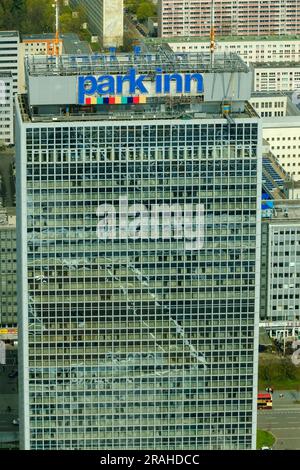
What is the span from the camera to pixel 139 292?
1903 inches

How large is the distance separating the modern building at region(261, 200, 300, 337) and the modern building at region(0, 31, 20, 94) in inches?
1375

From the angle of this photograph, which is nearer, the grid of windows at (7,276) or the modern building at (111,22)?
the grid of windows at (7,276)

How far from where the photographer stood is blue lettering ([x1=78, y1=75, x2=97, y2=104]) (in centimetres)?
4678

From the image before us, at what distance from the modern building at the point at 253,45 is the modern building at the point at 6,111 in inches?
772

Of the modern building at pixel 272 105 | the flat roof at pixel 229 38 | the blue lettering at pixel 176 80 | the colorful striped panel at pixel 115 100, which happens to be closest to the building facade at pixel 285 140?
the modern building at pixel 272 105

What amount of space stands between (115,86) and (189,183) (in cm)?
359

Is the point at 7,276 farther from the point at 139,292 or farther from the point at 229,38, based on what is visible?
the point at 229,38

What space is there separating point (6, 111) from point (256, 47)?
26431 millimetres

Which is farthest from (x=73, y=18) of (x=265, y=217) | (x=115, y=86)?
(x=115, y=86)

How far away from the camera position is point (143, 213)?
47.2 m

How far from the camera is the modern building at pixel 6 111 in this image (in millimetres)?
101812

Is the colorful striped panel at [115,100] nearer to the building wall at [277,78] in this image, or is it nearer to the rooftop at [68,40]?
the rooftop at [68,40]

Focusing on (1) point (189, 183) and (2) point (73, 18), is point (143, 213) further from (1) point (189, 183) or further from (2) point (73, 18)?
(2) point (73, 18)

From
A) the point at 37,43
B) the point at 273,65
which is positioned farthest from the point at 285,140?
the point at 37,43
